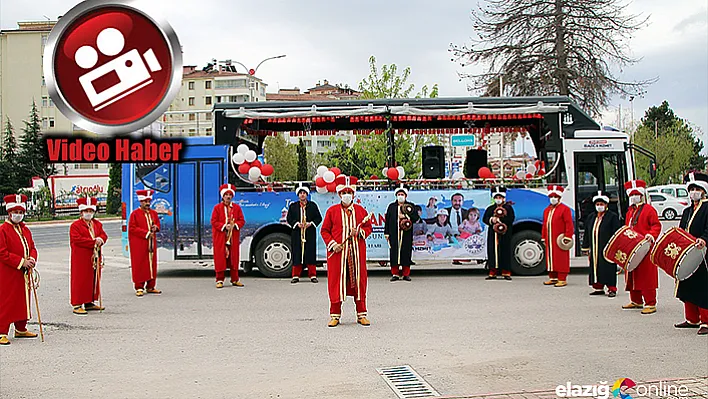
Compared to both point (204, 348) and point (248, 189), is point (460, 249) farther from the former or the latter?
point (204, 348)

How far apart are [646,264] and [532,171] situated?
5913mm

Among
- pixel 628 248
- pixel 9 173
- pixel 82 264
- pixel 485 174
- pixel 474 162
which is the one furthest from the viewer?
pixel 9 173

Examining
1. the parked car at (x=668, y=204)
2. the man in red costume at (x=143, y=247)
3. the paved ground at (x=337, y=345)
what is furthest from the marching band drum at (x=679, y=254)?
the parked car at (x=668, y=204)

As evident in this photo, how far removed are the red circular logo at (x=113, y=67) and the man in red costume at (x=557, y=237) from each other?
9.29 meters

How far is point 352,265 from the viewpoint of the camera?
33.5 ft

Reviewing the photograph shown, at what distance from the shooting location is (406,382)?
7051 millimetres

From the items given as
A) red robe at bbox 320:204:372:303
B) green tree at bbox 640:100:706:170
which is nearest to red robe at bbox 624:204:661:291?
red robe at bbox 320:204:372:303

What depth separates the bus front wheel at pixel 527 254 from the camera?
15719mm

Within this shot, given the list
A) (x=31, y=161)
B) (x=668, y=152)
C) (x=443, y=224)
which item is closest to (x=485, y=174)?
(x=443, y=224)

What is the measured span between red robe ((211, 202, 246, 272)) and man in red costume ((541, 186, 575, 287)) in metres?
5.96

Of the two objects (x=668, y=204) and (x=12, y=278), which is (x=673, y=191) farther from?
(x=12, y=278)

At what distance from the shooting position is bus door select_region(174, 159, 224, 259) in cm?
1581

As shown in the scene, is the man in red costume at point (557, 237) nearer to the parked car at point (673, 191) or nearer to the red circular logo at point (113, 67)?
the red circular logo at point (113, 67)

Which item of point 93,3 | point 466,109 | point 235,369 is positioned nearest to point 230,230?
point 466,109
